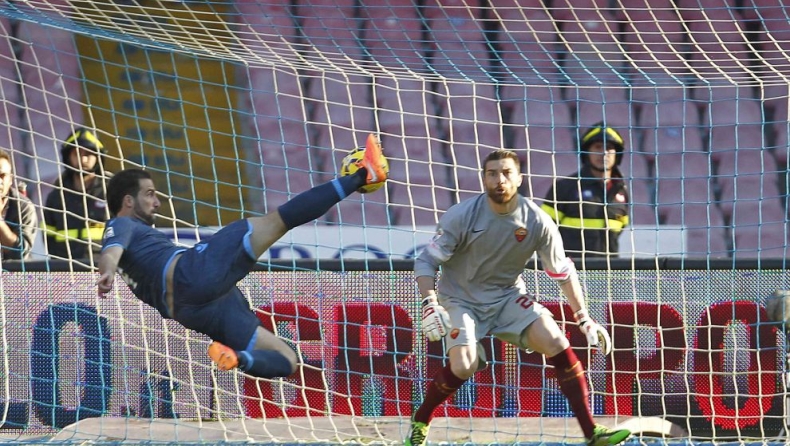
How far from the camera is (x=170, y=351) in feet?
20.2

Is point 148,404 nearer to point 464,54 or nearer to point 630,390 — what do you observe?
point 630,390

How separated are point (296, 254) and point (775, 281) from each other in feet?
10.0

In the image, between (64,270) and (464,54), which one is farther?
(464,54)

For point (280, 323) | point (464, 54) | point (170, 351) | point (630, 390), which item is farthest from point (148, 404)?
point (464, 54)

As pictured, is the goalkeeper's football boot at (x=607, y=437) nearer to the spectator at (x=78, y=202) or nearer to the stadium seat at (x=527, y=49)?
the stadium seat at (x=527, y=49)

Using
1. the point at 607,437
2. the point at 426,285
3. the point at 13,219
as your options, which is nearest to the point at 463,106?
the point at 13,219

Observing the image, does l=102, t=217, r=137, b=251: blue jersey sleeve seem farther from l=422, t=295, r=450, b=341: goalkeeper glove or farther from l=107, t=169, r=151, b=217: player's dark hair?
l=422, t=295, r=450, b=341: goalkeeper glove

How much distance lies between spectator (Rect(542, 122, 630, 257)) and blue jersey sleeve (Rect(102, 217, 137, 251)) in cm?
239

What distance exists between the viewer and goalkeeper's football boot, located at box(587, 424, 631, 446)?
516 cm

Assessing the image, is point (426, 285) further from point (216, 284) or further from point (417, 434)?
point (216, 284)

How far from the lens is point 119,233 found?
5.02 meters

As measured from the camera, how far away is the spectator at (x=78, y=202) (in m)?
6.65

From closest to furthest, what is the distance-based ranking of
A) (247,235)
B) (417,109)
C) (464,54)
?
(247,235)
(464,54)
(417,109)

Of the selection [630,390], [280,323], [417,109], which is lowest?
[630,390]
